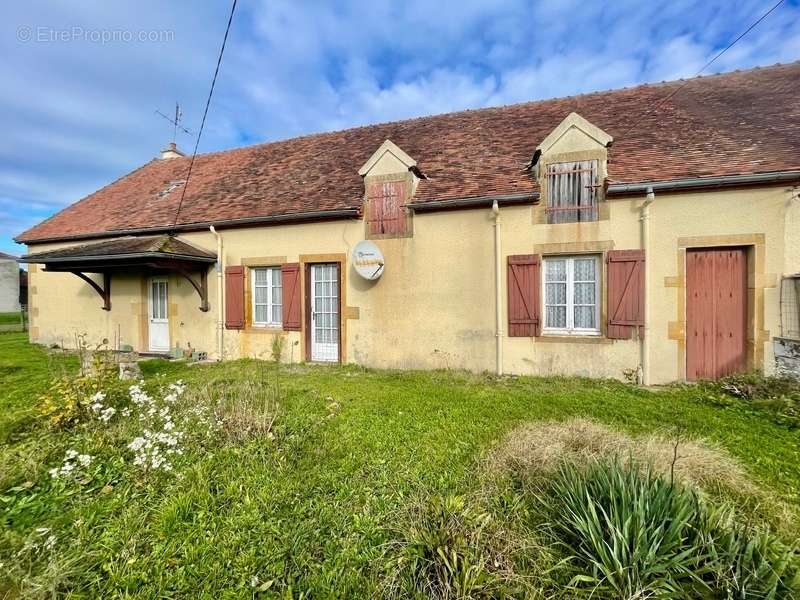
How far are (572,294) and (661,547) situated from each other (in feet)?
18.5

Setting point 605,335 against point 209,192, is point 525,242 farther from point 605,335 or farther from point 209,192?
point 209,192

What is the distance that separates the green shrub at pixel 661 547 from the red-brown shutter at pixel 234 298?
28.2 ft

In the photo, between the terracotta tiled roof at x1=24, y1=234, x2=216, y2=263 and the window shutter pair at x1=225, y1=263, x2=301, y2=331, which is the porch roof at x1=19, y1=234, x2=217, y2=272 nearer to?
the terracotta tiled roof at x1=24, y1=234, x2=216, y2=263

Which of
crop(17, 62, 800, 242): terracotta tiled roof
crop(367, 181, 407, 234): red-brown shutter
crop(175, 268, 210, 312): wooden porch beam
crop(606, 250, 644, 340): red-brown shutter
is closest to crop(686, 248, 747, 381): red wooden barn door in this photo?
crop(606, 250, 644, 340): red-brown shutter

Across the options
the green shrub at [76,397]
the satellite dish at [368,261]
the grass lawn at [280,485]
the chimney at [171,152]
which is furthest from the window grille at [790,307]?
the chimney at [171,152]

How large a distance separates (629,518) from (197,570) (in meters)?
2.69

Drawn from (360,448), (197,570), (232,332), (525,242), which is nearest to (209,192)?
(232,332)

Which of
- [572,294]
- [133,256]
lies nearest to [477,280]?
[572,294]

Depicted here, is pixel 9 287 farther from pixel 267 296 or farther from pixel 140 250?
pixel 267 296

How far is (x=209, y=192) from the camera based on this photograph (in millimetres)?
11141

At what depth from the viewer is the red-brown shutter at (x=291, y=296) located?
8930 mm

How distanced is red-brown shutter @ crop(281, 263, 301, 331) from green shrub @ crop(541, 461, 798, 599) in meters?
7.33

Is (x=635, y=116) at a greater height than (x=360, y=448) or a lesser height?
greater

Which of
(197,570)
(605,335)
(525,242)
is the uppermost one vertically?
(525,242)
